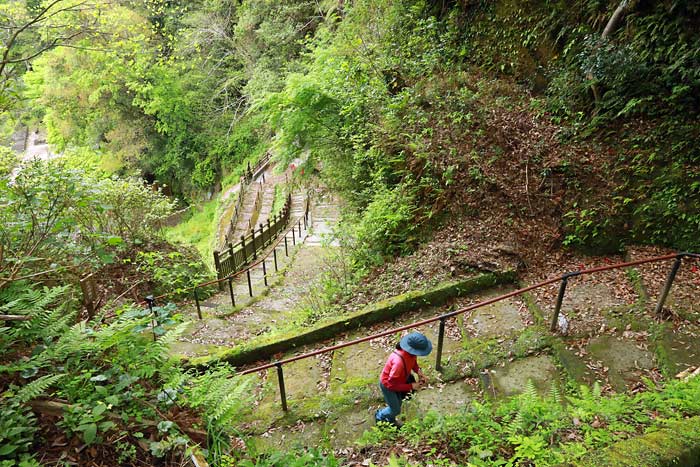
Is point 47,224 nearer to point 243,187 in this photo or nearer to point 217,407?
point 217,407

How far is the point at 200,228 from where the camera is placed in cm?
2422

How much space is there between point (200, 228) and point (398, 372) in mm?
22563

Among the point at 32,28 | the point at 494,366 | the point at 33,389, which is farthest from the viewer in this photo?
the point at 32,28

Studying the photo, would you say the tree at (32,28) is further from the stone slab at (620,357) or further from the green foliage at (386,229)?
the stone slab at (620,357)

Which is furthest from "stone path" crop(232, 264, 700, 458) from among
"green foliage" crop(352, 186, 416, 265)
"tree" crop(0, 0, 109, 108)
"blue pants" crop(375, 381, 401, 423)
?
"tree" crop(0, 0, 109, 108)

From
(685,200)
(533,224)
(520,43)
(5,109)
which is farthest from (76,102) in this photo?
(685,200)

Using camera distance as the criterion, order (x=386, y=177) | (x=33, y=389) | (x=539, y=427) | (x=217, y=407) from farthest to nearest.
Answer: (x=386, y=177) < (x=217, y=407) < (x=539, y=427) < (x=33, y=389)

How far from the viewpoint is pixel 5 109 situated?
465 centimetres

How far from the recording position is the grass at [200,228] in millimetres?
22347

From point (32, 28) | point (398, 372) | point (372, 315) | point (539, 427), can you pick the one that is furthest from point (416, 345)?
point (32, 28)

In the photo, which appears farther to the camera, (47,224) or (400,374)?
(47,224)

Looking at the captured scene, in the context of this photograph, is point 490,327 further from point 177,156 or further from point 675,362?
point 177,156

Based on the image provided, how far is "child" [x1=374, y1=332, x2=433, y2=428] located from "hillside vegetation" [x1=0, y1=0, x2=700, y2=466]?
129 cm

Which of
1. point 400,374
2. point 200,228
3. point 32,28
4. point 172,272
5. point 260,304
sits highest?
point 32,28
